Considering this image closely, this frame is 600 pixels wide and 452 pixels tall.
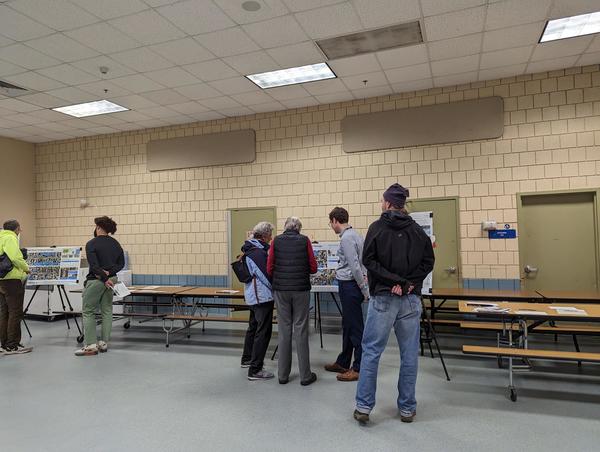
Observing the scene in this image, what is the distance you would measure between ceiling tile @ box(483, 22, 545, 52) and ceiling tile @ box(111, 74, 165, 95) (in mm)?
4209

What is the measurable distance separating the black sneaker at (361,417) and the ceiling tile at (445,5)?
142 inches

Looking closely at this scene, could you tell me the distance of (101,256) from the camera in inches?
196

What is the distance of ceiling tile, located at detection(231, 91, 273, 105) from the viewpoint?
609cm

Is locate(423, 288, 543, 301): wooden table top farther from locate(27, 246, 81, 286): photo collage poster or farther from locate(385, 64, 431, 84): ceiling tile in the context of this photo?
locate(27, 246, 81, 286): photo collage poster

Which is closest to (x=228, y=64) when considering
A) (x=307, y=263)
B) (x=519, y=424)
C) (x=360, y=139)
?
(x=360, y=139)

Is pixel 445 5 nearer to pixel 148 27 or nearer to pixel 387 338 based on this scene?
pixel 148 27

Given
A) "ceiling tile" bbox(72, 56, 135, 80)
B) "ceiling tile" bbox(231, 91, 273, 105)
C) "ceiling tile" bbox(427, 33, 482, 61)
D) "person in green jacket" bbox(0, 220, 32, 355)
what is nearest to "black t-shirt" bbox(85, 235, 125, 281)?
"person in green jacket" bbox(0, 220, 32, 355)

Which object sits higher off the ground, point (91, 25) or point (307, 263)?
point (91, 25)

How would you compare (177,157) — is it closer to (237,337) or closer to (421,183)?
(237,337)

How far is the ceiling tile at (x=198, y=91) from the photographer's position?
5750 mm

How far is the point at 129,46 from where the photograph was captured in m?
4.49

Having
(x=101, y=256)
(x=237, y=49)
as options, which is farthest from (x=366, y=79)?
(x=101, y=256)

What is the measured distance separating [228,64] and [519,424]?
4724 mm

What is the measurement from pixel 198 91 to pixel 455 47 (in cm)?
352
